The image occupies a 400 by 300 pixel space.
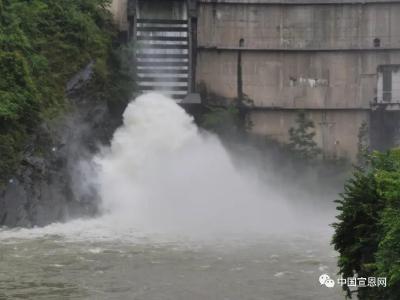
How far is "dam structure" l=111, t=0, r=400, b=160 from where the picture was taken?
3434cm

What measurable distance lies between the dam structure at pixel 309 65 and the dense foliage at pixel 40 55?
18.0 ft

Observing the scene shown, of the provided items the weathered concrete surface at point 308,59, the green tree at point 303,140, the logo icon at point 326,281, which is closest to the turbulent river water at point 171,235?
the logo icon at point 326,281

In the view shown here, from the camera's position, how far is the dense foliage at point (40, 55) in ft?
82.3

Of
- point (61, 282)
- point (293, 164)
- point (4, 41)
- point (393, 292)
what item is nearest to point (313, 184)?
point (293, 164)

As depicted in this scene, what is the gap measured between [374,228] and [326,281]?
16.2 feet

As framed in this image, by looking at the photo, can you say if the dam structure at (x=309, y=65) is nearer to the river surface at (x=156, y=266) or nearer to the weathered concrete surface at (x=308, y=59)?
the weathered concrete surface at (x=308, y=59)

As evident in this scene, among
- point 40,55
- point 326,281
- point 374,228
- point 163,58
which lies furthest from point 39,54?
point 374,228

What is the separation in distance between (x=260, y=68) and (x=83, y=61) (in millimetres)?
9322

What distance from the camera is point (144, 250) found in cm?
2012

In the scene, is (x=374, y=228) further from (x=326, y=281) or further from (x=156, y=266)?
(x=156, y=266)

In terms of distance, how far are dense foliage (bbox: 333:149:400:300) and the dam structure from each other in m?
22.2

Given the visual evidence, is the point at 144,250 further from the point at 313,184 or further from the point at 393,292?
the point at 313,184

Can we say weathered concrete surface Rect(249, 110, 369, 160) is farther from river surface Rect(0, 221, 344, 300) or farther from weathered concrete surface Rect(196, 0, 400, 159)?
river surface Rect(0, 221, 344, 300)

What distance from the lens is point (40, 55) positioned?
28047 millimetres
